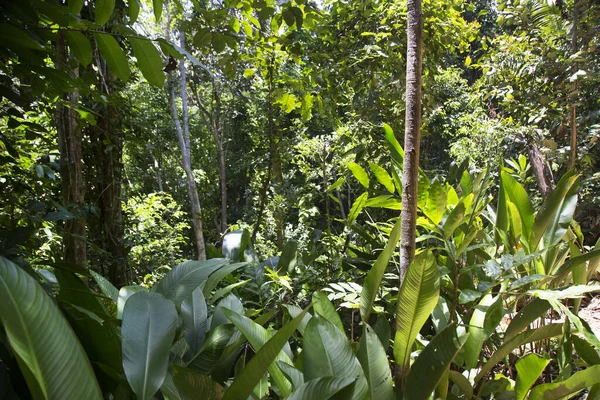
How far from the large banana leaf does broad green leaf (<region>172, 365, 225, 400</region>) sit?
136mm

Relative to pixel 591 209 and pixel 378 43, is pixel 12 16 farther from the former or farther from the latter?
pixel 591 209

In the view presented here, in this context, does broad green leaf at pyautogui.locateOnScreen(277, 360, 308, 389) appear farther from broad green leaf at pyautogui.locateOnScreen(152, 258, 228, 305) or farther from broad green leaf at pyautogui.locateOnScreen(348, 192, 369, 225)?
broad green leaf at pyautogui.locateOnScreen(348, 192, 369, 225)

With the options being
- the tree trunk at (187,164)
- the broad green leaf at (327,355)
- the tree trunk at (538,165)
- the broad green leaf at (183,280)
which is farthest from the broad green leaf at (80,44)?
the tree trunk at (187,164)

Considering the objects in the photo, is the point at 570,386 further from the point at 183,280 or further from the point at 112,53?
the point at 112,53

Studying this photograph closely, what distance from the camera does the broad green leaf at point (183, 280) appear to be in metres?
1.03

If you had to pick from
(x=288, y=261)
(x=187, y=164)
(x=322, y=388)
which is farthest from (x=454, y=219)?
(x=187, y=164)

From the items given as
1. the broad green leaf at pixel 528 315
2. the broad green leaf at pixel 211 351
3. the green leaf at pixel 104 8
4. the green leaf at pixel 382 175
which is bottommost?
the broad green leaf at pixel 528 315

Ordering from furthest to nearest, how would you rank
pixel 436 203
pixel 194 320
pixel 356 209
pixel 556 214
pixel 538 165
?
pixel 538 165 → pixel 356 209 → pixel 556 214 → pixel 436 203 → pixel 194 320

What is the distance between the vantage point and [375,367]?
2.99ft

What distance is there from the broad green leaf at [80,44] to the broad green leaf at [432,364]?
38.4 inches

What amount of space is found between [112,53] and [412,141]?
74 centimetres

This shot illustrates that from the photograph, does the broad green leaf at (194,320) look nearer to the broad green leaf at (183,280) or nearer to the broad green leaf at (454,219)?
the broad green leaf at (183,280)

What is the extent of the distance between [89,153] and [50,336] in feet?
7.73

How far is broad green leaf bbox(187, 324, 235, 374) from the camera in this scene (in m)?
0.92
